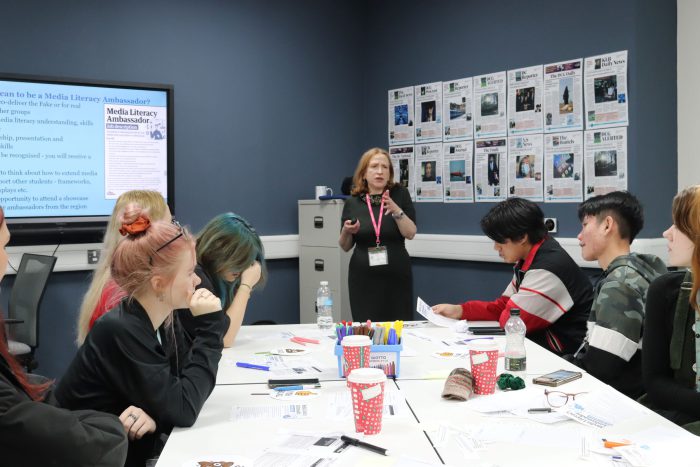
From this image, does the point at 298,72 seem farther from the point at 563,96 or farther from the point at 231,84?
the point at 563,96

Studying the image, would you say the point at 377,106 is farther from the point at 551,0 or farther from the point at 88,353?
the point at 88,353

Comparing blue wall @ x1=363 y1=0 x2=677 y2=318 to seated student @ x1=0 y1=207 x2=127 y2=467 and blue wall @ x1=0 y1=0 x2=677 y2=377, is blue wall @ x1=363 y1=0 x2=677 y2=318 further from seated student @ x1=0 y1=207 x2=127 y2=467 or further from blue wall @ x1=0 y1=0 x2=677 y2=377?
seated student @ x1=0 y1=207 x2=127 y2=467

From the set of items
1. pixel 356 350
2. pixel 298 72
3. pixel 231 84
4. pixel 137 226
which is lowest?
pixel 356 350

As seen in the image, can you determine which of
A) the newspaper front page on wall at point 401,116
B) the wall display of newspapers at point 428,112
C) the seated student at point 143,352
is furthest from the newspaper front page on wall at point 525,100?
the seated student at point 143,352

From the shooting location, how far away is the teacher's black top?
4070 millimetres

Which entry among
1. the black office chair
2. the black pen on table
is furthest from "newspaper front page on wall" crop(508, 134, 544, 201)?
the black pen on table

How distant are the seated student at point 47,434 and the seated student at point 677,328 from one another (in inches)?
60.2

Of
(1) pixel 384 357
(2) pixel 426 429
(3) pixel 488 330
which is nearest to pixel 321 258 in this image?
(3) pixel 488 330

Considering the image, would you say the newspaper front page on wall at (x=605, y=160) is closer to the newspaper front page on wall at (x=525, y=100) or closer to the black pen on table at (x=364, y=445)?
the newspaper front page on wall at (x=525, y=100)

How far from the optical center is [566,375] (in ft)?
6.77

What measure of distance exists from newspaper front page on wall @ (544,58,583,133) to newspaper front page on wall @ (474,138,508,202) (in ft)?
1.26

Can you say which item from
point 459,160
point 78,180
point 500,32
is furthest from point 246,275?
point 500,32

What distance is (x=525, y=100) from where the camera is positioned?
14.1 ft

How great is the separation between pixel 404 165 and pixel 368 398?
3.76m
